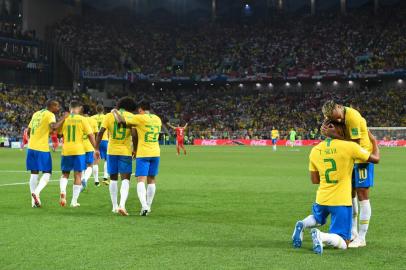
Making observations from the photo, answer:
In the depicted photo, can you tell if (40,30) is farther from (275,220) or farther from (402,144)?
(275,220)

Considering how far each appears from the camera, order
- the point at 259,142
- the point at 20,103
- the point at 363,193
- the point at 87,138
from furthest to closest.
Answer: the point at 259,142 < the point at 20,103 < the point at 87,138 < the point at 363,193

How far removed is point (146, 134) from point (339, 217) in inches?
190

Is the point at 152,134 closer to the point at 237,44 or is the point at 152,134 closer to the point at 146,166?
the point at 146,166

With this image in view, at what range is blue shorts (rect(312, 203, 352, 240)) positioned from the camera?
24.5 feet

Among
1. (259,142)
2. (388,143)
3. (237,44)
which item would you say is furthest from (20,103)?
(388,143)

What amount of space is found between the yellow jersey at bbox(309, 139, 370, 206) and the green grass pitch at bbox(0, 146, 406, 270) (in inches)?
29.3

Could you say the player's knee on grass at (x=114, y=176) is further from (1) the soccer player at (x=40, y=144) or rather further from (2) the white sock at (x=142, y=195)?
(1) the soccer player at (x=40, y=144)

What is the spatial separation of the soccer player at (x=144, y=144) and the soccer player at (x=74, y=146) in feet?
5.87

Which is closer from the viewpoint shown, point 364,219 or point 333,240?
point 333,240

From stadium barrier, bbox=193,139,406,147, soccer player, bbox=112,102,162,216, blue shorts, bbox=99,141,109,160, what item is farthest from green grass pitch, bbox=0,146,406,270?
stadium barrier, bbox=193,139,406,147

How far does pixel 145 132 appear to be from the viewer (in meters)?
11.1

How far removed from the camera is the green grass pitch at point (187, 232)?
6.82m

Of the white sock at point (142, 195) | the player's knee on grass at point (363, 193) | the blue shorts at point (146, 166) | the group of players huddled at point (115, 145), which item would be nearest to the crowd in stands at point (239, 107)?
the group of players huddled at point (115, 145)

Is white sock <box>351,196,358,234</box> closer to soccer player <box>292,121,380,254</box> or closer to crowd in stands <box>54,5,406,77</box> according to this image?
soccer player <box>292,121,380,254</box>
